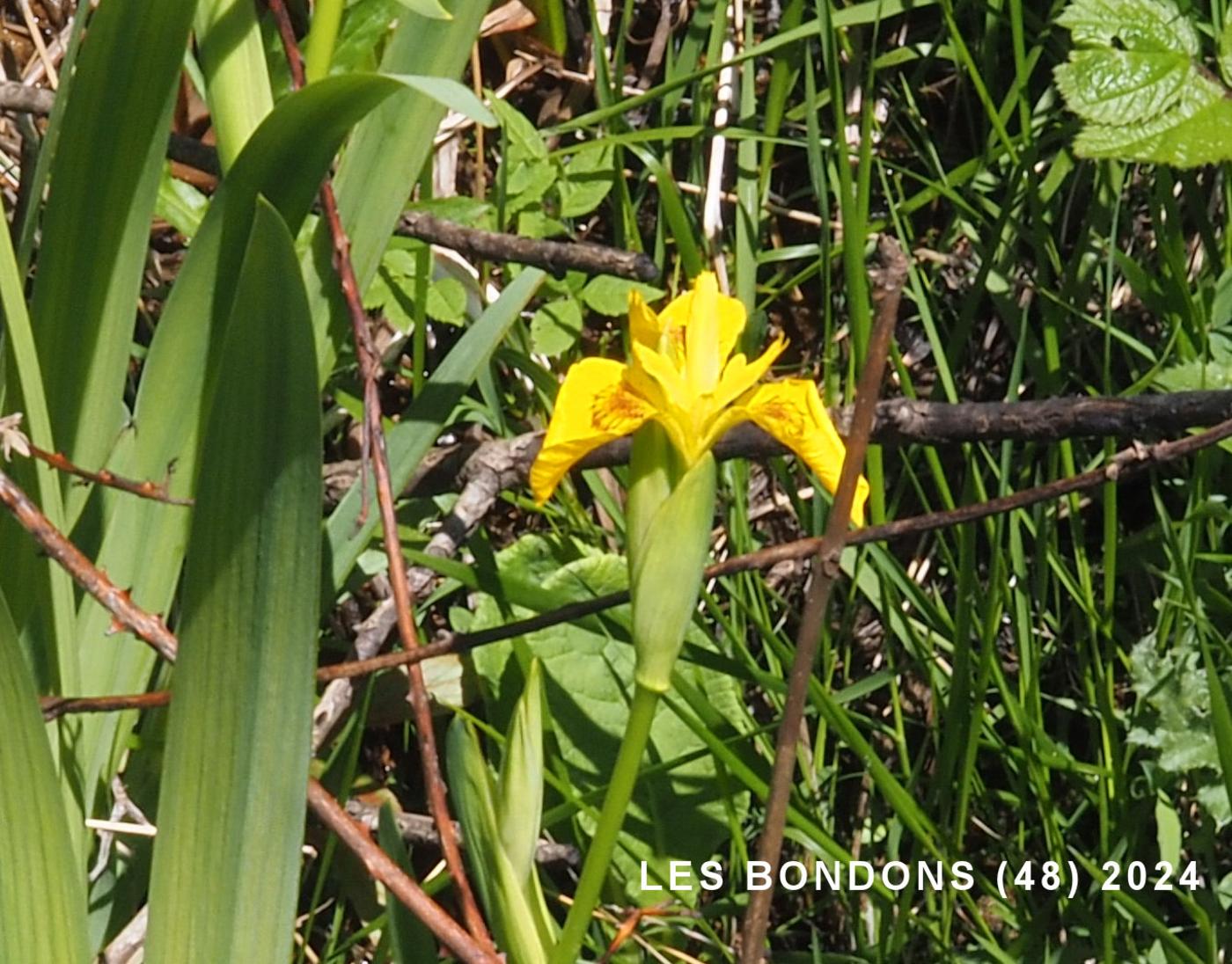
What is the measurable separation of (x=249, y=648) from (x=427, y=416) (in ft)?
1.54

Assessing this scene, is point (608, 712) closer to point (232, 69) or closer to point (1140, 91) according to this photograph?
point (232, 69)

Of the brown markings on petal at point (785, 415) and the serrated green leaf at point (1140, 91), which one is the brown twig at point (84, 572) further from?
the serrated green leaf at point (1140, 91)

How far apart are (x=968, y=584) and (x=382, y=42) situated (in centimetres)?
90

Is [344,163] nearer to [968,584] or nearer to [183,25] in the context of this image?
[183,25]

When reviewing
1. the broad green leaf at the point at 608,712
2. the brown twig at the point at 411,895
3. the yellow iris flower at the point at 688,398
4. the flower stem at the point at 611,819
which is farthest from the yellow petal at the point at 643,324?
the broad green leaf at the point at 608,712

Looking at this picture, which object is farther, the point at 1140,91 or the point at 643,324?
the point at 1140,91

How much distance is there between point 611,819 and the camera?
841mm

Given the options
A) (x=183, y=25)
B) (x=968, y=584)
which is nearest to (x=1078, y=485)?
(x=968, y=584)

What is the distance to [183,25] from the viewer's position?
3.19ft

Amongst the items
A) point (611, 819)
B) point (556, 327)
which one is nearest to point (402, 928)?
point (611, 819)

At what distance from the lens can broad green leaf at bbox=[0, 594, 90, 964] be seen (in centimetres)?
82

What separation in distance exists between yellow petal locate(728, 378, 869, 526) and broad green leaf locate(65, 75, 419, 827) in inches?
14.2

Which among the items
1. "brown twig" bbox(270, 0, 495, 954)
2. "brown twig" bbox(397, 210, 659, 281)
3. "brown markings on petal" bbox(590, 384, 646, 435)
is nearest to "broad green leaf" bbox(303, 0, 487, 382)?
"brown twig" bbox(270, 0, 495, 954)

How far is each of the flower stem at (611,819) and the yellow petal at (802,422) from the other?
20 centimetres
